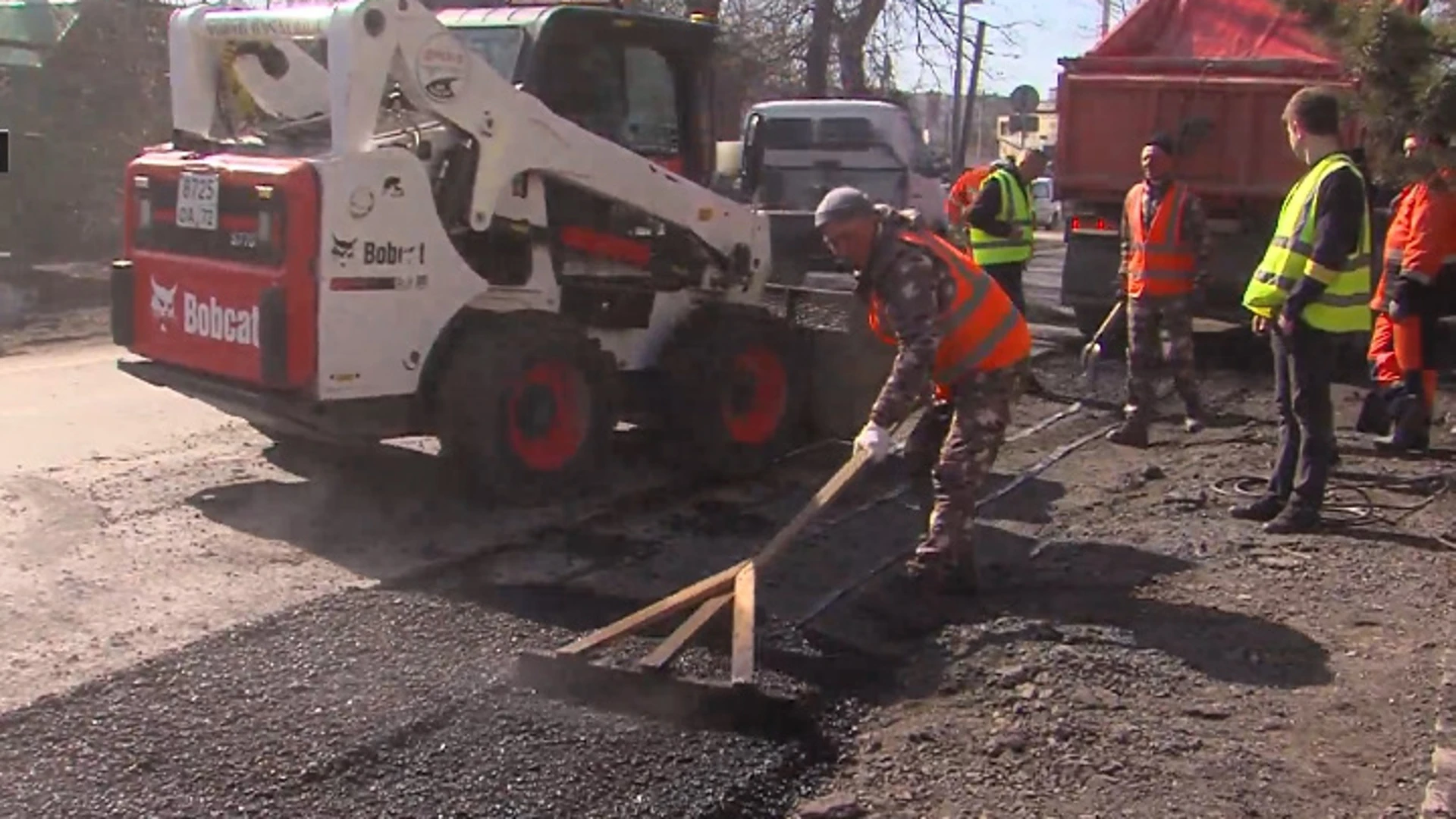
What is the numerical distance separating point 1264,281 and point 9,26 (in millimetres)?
16438

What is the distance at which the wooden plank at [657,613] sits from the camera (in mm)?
4969

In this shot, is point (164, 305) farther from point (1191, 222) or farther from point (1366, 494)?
point (1366, 494)

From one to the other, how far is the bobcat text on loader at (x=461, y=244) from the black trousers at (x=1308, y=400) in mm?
2488

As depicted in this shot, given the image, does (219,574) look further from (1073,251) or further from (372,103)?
(1073,251)

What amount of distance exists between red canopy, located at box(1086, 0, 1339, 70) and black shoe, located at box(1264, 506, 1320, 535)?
5.55m

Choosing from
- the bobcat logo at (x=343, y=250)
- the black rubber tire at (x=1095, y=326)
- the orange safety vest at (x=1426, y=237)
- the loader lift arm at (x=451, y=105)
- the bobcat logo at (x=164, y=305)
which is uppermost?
the loader lift arm at (x=451, y=105)

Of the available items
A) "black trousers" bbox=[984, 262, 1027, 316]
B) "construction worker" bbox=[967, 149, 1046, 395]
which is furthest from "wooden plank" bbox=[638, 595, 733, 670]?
"black trousers" bbox=[984, 262, 1027, 316]

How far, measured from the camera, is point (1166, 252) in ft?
29.3

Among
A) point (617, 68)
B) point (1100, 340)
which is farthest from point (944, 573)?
point (1100, 340)

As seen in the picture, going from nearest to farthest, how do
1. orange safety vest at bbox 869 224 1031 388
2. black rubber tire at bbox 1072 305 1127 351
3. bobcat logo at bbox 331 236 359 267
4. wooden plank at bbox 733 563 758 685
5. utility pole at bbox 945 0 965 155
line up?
wooden plank at bbox 733 563 758 685
orange safety vest at bbox 869 224 1031 388
bobcat logo at bbox 331 236 359 267
black rubber tire at bbox 1072 305 1127 351
utility pole at bbox 945 0 965 155

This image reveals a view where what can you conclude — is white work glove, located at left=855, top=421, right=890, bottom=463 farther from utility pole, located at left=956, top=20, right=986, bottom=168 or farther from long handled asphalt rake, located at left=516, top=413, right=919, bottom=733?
utility pole, located at left=956, top=20, right=986, bottom=168

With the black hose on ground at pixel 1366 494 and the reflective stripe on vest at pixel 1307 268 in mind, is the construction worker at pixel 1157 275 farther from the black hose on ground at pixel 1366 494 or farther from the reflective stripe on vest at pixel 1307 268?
the reflective stripe on vest at pixel 1307 268

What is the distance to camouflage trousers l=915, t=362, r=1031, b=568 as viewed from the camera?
5.87 m

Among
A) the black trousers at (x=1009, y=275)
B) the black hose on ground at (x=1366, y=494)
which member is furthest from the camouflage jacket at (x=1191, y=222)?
the black trousers at (x=1009, y=275)
